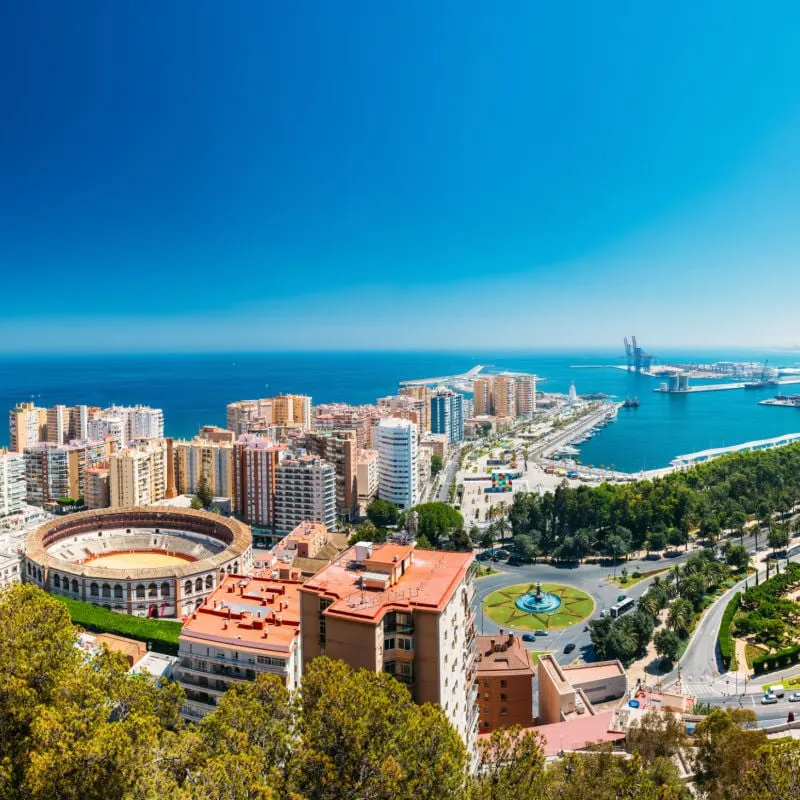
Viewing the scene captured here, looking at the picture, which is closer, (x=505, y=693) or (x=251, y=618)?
(x=251, y=618)

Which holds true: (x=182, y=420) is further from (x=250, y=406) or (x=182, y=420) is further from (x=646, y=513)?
(x=646, y=513)

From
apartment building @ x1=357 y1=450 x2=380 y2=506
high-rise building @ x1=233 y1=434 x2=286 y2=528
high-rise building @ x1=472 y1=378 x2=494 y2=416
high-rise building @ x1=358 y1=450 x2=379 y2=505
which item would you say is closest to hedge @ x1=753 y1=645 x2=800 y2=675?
apartment building @ x1=357 y1=450 x2=380 y2=506

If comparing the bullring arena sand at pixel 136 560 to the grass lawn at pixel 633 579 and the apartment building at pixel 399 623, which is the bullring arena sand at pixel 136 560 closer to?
the grass lawn at pixel 633 579

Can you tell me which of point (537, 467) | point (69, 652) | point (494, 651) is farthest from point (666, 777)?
point (537, 467)

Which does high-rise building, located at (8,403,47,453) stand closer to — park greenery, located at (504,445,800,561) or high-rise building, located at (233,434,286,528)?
high-rise building, located at (233,434,286,528)

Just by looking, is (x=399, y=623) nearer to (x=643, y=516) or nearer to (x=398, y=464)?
(x=643, y=516)

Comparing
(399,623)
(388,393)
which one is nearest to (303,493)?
(399,623)
